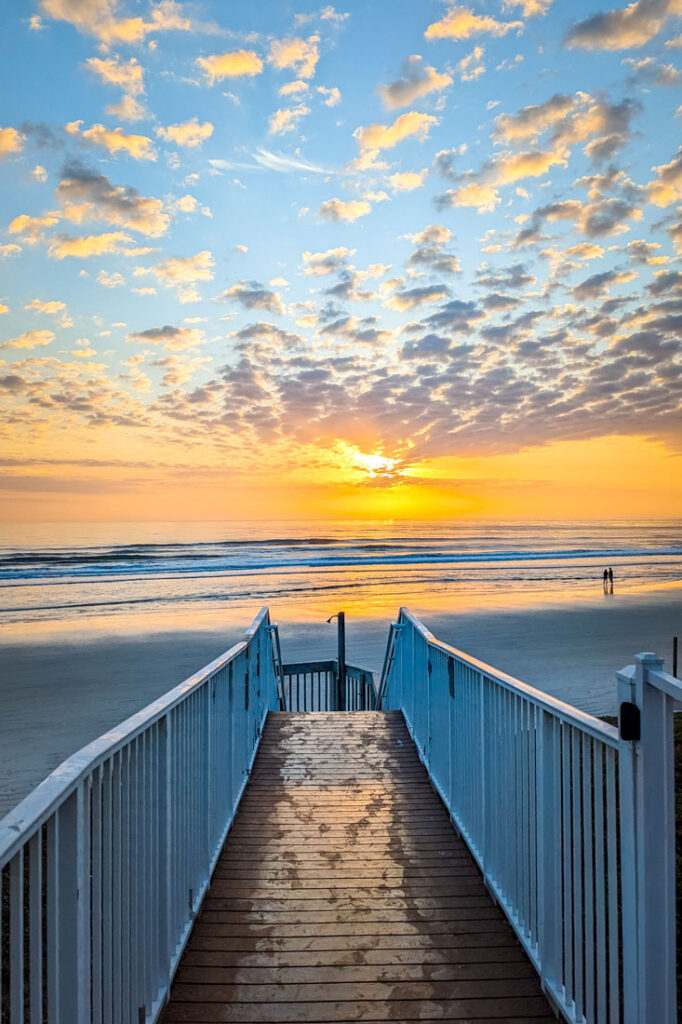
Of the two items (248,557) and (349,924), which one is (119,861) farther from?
(248,557)

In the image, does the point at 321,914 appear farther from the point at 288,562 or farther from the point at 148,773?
the point at 288,562

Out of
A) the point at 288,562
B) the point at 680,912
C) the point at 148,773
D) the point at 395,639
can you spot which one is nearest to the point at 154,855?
the point at 148,773

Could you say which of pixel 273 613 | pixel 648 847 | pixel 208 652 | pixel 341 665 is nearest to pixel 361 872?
pixel 648 847

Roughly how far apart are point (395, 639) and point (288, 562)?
118 ft

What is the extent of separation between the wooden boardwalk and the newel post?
114 cm

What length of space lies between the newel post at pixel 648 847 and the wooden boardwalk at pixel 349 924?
1135 millimetres

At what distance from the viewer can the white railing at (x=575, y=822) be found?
192cm

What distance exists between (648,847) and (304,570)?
38020 millimetres

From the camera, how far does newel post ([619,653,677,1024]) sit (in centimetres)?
190

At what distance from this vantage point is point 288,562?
43.6 m

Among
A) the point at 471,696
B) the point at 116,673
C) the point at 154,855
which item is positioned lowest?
the point at 116,673

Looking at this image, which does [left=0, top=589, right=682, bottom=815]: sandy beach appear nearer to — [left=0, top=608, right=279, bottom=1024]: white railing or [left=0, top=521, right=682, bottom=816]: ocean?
[left=0, top=521, right=682, bottom=816]: ocean

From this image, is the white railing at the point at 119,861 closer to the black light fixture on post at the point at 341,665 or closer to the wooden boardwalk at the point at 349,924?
the wooden boardwalk at the point at 349,924

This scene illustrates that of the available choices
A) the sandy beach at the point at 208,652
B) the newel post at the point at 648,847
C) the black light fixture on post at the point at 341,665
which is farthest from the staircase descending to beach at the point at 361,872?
the sandy beach at the point at 208,652
